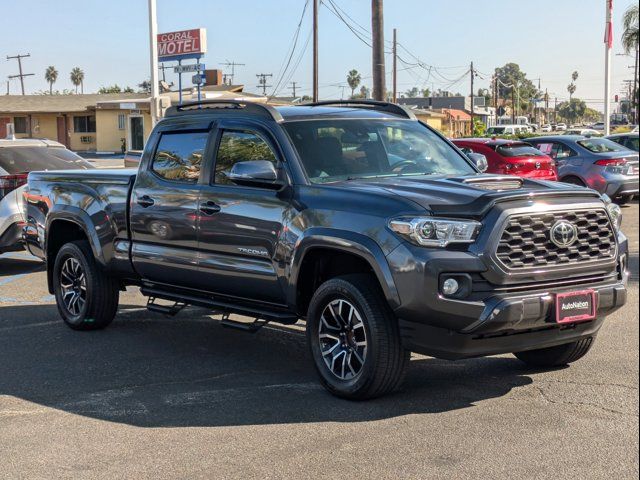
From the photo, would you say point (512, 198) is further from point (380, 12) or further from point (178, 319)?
point (380, 12)

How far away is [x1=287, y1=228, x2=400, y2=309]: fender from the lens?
546cm

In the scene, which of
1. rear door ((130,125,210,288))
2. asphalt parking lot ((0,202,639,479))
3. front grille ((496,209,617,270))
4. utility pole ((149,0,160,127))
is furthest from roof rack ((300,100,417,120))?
utility pole ((149,0,160,127))

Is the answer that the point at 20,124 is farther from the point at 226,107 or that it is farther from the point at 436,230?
the point at 436,230

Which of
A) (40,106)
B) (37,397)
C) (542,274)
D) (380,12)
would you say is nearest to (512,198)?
(542,274)

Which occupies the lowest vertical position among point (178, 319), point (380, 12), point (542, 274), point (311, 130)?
point (178, 319)

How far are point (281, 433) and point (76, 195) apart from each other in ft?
13.3

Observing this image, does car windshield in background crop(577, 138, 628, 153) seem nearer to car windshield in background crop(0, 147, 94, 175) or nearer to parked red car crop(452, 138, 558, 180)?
parked red car crop(452, 138, 558, 180)

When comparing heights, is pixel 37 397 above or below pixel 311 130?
below

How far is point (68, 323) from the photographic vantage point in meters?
8.52

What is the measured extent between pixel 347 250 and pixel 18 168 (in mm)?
8458

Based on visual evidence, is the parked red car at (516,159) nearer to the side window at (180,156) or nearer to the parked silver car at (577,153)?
the parked silver car at (577,153)

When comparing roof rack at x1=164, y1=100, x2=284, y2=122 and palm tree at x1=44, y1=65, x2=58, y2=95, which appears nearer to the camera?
roof rack at x1=164, y1=100, x2=284, y2=122

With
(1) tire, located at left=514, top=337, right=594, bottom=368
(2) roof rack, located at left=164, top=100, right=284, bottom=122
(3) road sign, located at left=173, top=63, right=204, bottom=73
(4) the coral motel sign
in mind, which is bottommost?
(1) tire, located at left=514, top=337, right=594, bottom=368

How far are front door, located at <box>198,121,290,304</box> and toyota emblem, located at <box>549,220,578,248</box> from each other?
1863mm
